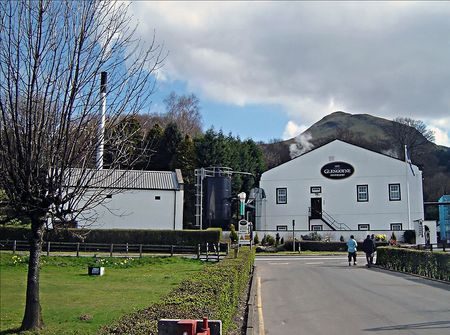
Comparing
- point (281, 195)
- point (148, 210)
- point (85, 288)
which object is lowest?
point (85, 288)

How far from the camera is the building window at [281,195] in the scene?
57.2 metres

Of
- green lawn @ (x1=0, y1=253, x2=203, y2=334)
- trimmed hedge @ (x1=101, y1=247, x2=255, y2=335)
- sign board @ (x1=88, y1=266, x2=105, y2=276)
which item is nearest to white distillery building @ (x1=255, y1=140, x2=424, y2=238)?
green lawn @ (x1=0, y1=253, x2=203, y2=334)

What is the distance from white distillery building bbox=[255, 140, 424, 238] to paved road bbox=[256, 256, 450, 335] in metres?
36.0

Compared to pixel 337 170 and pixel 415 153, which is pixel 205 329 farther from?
pixel 415 153

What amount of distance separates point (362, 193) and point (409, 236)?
7987 mm

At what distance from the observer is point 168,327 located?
173 inches

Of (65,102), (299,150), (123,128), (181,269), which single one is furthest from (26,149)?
(299,150)

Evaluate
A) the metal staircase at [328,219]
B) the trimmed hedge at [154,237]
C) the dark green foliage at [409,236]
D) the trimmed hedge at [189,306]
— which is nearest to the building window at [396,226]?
the dark green foliage at [409,236]

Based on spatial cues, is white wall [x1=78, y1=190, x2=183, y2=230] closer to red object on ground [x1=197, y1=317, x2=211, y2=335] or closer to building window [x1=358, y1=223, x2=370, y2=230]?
building window [x1=358, y1=223, x2=370, y2=230]

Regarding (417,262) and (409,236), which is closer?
(417,262)

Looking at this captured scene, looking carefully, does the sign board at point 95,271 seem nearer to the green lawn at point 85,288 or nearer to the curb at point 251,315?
the green lawn at point 85,288

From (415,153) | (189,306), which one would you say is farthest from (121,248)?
(415,153)

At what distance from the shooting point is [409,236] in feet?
159

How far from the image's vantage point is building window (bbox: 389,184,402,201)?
5291cm
